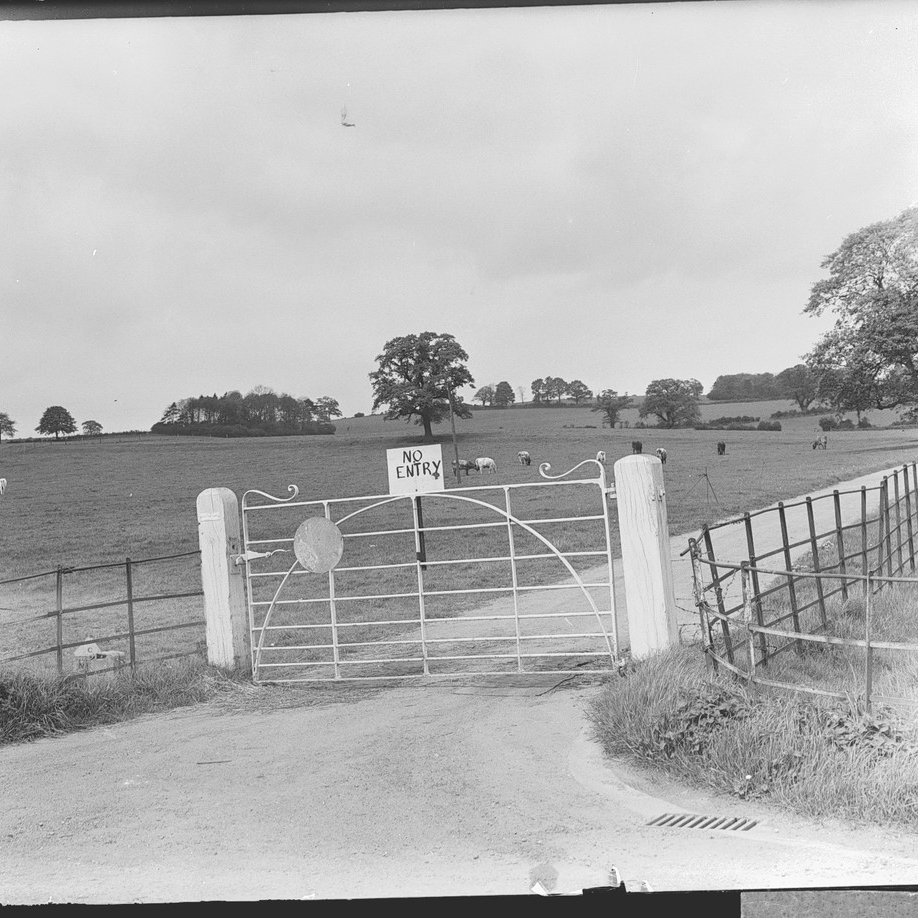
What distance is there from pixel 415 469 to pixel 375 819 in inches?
129

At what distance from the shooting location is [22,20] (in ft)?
15.6

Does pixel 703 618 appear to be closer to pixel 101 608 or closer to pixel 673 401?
pixel 673 401

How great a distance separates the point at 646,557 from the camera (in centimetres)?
627

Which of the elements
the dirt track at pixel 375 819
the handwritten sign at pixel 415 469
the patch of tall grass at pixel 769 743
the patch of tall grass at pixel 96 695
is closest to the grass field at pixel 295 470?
the handwritten sign at pixel 415 469

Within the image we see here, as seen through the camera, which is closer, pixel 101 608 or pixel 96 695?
pixel 96 695

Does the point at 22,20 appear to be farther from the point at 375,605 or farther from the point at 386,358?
the point at 375,605

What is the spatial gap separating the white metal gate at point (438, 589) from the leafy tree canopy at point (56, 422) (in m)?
2.94

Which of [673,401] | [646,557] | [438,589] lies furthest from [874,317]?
[438,589]

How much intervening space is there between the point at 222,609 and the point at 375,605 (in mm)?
6753

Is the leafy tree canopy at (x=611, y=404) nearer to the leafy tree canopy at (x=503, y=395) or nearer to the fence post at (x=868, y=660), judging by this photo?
the leafy tree canopy at (x=503, y=395)

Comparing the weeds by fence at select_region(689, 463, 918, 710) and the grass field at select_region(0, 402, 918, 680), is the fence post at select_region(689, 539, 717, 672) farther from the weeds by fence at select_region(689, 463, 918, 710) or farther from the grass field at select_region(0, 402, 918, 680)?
the grass field at select_region(0, 402, 918, 680)

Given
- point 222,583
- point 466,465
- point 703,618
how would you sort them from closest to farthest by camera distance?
point 703,618
point 222,583
point 466,465

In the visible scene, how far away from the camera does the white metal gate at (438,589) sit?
6.98 metres

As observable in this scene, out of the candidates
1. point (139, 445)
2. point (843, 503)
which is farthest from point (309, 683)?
point (843, 503)
